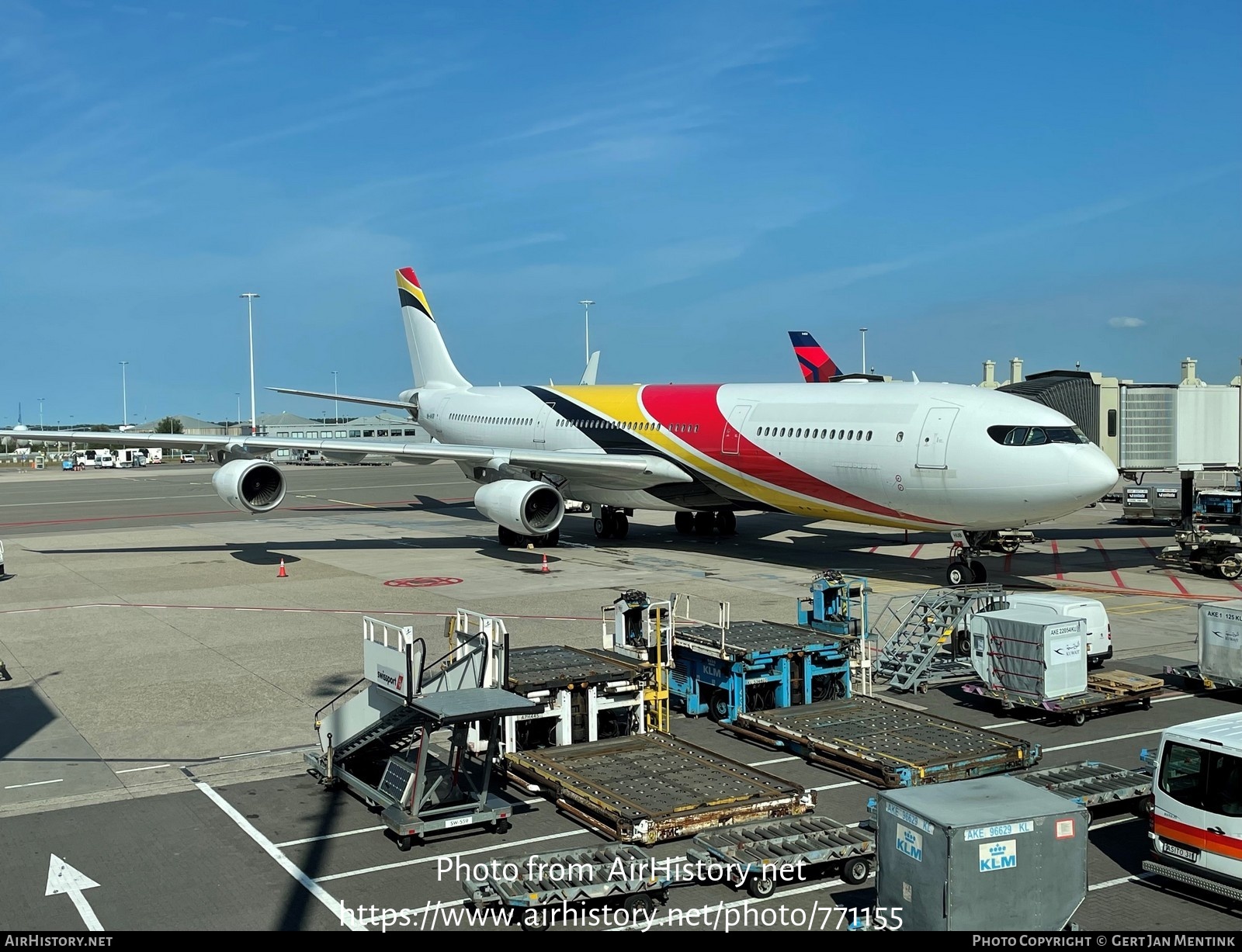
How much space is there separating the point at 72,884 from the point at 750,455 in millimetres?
21094

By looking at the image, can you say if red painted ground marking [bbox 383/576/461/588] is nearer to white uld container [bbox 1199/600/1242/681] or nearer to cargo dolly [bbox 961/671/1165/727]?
cargo dolly [bbox 961/671/1165/727]

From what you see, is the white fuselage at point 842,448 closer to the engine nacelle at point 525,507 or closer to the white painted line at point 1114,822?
the engine nacelle at point 525,507

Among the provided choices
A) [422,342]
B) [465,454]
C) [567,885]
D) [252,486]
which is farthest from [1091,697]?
[422,342]

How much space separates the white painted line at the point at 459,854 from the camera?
10.1 metres

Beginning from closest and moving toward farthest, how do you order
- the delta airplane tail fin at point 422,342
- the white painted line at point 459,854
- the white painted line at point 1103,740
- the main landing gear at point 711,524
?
the white painted line at point 459,854, the white painted line at point 1103,740, the main landing gear at point 711,524, the delta airplane tail fin at point 422,342

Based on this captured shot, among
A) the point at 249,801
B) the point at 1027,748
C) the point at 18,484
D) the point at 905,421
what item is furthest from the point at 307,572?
the point at 18,484

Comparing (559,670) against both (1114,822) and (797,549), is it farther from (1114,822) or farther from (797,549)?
(797,549)

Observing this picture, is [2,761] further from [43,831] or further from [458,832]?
[458,832]

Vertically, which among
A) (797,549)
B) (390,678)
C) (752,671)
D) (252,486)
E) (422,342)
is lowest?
(797,549)

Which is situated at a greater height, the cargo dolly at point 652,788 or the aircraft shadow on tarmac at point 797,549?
the aircraft shadow on tarmac at point 797,549

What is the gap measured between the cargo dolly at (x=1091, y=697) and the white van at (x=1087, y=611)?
0.61 meters

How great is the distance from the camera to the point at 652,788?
1200 cm

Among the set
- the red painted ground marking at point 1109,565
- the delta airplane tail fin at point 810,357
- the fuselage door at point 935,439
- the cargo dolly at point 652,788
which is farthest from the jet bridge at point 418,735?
the delta airplane tail fin at point 810,357

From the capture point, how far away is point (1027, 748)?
1330 cm
